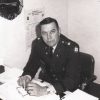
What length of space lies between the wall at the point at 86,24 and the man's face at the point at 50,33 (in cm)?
67

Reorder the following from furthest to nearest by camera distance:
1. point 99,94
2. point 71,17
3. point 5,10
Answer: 1. point 71,17
2. point 5,10
3. point 99,94

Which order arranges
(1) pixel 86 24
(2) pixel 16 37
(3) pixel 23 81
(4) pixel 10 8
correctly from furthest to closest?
(1) pixel 86 24 < (2) pixel 16 37 < (4) pixel 10 8 < (3) pixel 23 81

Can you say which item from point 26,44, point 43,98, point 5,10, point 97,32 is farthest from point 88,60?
point 5,10

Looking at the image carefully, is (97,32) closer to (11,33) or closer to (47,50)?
(47,50)

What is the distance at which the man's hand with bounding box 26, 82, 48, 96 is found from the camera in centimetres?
152

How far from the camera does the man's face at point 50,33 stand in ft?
6.37

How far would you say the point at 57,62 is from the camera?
2.03m

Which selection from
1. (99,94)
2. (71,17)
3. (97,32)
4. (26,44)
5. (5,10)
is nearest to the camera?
(99,94)

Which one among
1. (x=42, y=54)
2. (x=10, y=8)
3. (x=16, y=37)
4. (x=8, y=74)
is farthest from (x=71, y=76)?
(x=10, y=8)

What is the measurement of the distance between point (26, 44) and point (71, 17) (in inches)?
30.6

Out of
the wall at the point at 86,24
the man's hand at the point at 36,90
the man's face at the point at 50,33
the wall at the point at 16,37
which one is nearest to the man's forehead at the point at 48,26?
the man's face at the point at 50,33

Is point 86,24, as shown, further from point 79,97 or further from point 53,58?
point 79,97

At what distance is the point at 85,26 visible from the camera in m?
2.55

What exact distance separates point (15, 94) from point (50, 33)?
0.70 m
